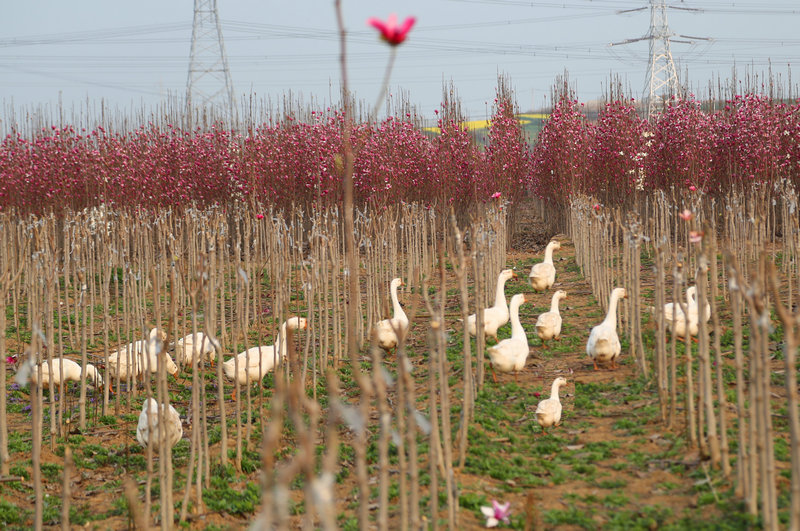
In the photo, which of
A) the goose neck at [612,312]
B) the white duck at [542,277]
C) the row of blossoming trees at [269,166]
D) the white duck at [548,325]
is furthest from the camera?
the row of blossoming trees at [269,166]

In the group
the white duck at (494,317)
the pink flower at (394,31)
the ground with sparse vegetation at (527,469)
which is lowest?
the ground with sparse vegetation at (527,469)

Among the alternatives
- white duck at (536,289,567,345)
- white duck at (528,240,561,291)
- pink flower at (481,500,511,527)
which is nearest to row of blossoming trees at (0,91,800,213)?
white duck at (528,240,561,291)

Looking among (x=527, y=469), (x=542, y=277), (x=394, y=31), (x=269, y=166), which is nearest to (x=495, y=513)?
(x=527, y=469)

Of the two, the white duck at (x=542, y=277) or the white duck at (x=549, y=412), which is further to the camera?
the white duck at (x=542, y=277)

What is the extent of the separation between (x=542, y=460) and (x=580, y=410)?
1479 mm

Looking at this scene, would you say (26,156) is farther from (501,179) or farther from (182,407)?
(182,407)

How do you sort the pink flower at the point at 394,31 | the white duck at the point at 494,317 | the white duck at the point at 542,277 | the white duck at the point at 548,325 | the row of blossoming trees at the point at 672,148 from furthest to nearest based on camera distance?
the row of blossoming trees at the point at 672,148
the white duck at the point at 542,277
the white duck at the point at 548,325
the white duck at the point at 494,317
the pink flower at the point at 394,31

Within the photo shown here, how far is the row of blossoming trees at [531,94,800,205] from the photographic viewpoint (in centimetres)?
1783

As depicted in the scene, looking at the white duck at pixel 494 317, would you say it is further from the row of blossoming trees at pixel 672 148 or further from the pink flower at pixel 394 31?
the row of blossoming trees at pixel 672 148

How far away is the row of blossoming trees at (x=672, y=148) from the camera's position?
58.5 feet

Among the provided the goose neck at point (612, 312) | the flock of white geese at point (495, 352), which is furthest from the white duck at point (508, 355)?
the goose neck at point (612, 312)

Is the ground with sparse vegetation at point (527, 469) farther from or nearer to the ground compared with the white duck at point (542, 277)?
nearer to the ground

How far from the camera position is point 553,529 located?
460 cm

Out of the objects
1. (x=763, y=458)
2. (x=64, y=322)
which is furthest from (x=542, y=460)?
(x=64, y=322)
